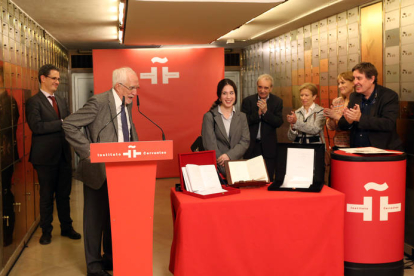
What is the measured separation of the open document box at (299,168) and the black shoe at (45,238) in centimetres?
245

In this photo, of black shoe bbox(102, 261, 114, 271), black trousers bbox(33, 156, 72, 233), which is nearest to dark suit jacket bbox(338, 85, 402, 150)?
black shoe bbox(102, 261, 114, 271)

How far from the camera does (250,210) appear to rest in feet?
8.63

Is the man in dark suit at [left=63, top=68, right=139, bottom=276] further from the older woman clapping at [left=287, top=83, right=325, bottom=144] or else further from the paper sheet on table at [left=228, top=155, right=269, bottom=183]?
the older woman clapping at [left=287, top=83, right=325, bottom=144]

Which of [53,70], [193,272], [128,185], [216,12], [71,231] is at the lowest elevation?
[71,231]

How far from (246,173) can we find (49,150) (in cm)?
210

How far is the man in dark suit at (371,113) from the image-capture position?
11.1 feet

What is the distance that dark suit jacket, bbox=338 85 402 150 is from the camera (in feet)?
11.0

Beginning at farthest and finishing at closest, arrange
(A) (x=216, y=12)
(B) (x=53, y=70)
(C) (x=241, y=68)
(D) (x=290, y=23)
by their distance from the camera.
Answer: (C) (x=241, y=68)
(D) (x=290, y=23)
(A) (x=216, y=12)
(B) (x=53, y=70)

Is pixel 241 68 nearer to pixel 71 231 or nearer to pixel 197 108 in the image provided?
pixel 197 108

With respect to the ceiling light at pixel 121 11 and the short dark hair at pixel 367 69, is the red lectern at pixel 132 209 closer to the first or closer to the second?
the short dark hair at pixel 367 69

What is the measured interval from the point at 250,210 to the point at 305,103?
6.61 feet

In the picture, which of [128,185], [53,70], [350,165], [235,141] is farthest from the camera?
[53,70]

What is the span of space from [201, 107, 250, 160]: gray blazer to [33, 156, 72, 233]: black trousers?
1.63 m

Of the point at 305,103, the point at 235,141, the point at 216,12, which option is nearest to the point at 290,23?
the point at 216,12
